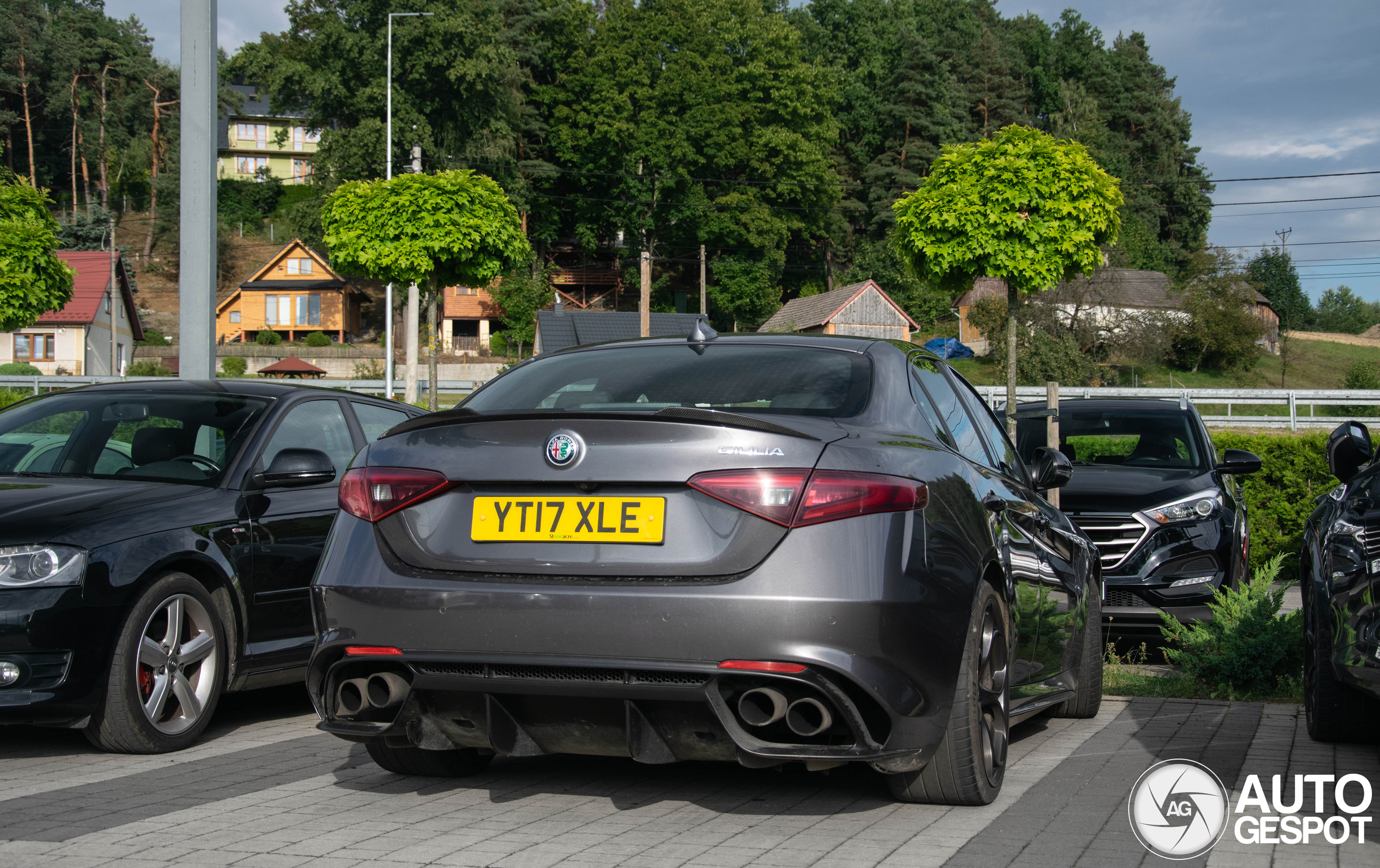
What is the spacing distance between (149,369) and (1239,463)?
2399 inches

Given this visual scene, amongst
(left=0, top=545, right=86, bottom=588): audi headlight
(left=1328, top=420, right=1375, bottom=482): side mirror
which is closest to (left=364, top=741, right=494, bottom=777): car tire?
(left=0, top=545, right=86, bottom=588): audi headlight

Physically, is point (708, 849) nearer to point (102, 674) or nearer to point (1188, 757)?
point (1188, 757)

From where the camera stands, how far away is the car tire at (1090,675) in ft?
19.6

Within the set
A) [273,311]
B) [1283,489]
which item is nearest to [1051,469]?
[1283,489]

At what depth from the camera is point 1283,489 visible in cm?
1493

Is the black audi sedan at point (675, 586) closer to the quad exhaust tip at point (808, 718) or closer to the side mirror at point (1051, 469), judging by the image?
the quad exhaust tip at point (808, 718)

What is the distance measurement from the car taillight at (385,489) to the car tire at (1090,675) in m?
3.40

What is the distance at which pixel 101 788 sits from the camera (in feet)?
14.8

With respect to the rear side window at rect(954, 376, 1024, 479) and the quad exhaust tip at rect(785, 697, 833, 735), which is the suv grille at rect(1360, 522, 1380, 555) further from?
the quad exhaust tip at rect(785, 697, 833, 735)

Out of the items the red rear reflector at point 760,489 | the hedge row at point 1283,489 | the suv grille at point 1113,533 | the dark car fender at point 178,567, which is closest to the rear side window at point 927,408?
the red rear reflector at point 760,489

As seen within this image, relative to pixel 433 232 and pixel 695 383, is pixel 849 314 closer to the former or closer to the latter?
pixel 433 232

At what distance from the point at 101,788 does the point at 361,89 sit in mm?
64392

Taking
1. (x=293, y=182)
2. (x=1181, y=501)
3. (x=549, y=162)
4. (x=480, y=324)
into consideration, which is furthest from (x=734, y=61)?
(x=1181, y=501)

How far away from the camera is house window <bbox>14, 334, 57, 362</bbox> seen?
65500 mm
